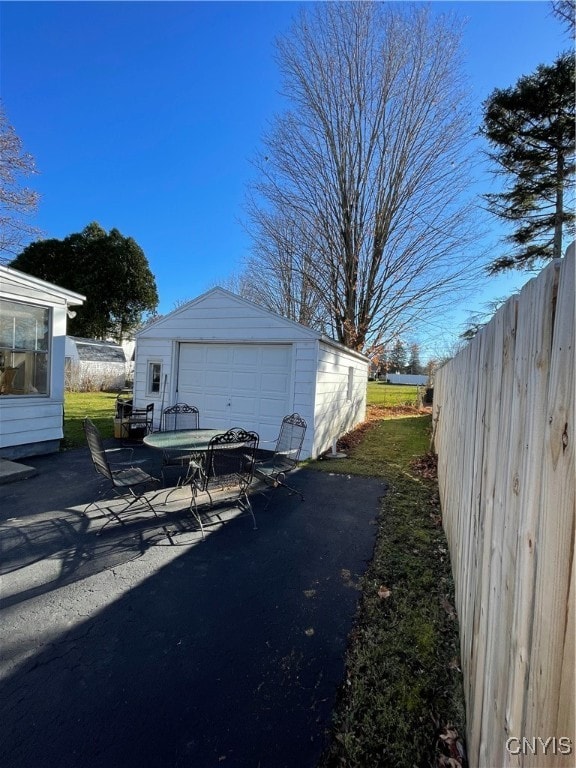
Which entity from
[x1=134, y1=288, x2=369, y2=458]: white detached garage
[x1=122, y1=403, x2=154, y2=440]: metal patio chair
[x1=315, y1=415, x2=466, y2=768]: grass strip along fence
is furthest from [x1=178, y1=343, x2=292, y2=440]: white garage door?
[x1=315, y1=415, x2=466, y2=768]: grass strip along fence

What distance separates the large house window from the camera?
6.86 metres

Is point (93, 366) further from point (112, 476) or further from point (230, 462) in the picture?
point (230, 462)

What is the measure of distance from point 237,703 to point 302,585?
4.06ft

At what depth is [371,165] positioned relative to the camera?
13461 millimetres

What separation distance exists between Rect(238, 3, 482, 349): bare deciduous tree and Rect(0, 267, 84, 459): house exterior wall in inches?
382

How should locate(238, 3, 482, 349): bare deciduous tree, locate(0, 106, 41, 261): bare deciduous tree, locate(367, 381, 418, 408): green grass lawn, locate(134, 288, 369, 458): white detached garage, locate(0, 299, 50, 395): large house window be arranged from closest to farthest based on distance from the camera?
locate(0, 299, 50, 395): large house window, locate(134, 288, 369, 458): white detached garage, locate(0, 106, 41, 261): bare deciduous tree, locate(238, 3, 482, 349): bare deciduous tree, locate(367, 381, 418, 408): green grass lawn

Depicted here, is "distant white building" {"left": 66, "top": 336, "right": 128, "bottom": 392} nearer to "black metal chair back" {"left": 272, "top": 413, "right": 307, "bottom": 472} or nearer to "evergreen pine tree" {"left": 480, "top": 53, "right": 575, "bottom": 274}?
"black metal chair back" {"left": 272, "top": 413, "right": 307, "bottom": 472}

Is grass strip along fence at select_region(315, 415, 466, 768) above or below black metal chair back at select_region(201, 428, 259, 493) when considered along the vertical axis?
below

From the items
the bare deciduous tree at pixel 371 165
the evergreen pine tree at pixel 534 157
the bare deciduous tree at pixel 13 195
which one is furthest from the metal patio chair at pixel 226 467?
the bare deciduous tree at pixel 13 195

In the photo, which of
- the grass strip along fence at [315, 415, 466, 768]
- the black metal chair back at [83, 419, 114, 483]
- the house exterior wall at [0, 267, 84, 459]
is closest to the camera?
the grass strip along fence at [315, 415, 466, 768]

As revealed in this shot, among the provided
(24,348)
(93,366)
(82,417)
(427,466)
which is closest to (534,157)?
(427,466)

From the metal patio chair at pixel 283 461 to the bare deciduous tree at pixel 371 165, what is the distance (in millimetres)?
8677

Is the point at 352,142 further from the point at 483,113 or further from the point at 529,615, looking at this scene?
the point at 529,615

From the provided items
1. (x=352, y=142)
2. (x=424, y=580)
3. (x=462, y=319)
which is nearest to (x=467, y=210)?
(x=462, y=319)
